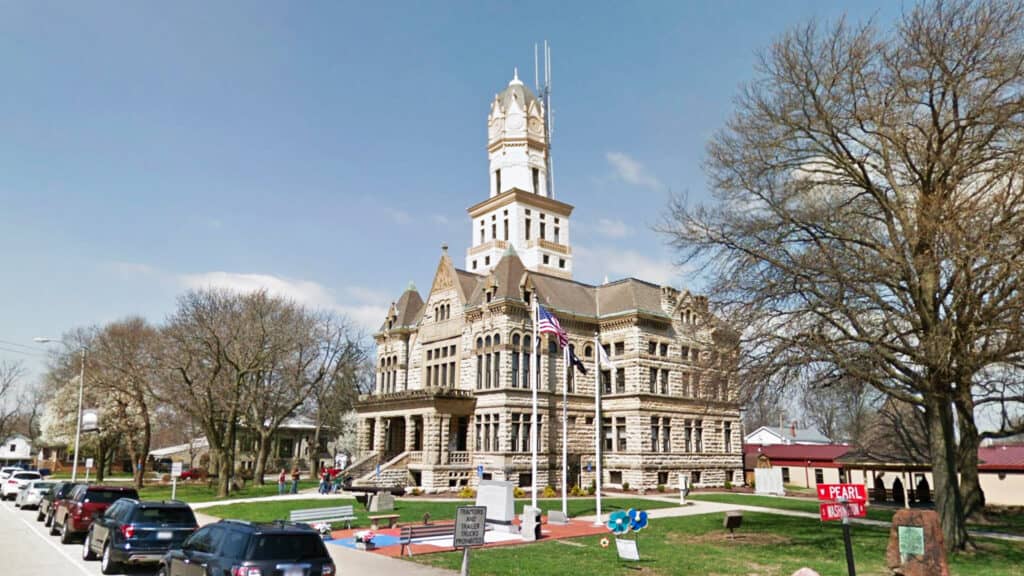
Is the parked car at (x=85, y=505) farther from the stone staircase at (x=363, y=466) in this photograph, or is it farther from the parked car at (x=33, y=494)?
the stone staircase at (x=363, y=466)

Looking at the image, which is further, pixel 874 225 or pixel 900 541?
pixel 874 225

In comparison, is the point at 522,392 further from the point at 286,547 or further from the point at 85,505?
the point at 286,547

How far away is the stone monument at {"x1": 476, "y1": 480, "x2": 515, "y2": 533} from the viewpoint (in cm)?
2495

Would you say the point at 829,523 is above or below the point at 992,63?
below

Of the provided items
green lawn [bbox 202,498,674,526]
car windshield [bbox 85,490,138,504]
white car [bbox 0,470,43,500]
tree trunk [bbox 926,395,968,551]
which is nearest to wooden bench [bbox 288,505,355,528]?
green lawn [bbox 202,498,674,526]

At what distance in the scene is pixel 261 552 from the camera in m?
11.4

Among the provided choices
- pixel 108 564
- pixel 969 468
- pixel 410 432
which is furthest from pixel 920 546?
pixel 410 432

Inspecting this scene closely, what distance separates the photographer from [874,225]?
23.1 m

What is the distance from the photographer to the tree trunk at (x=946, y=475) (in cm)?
2073

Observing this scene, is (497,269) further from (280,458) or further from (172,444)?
(172,444)

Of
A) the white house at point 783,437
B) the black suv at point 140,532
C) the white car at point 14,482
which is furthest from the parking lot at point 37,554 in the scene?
the white house at point 783,437

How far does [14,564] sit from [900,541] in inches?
858

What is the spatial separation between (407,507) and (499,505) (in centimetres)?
992

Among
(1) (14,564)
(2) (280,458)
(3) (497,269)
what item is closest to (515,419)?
(3) (497,269)
